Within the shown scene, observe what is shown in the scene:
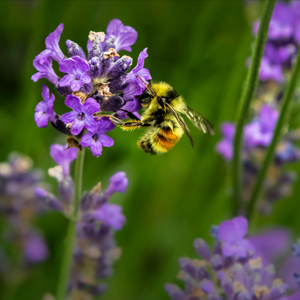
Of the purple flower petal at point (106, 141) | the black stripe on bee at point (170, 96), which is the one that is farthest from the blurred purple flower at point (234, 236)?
the black stripe on bee at point (170, 96)

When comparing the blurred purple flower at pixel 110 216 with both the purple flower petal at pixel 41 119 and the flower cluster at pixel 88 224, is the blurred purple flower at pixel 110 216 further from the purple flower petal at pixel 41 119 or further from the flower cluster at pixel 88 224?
the purple flower petal at pixel 41 119

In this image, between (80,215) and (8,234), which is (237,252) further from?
(8,234)

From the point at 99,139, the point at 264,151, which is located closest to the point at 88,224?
the point at 99,139

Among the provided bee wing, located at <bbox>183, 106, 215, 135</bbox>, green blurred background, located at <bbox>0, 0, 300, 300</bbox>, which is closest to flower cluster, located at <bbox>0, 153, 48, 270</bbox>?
green blurred background, located at <bbox>0, 0, 300, 300</bbox>

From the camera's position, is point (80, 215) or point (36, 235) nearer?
point (80, 215)

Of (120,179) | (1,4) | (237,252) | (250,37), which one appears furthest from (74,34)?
(237,252)

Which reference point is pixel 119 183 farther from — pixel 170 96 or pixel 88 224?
pixel 170 96

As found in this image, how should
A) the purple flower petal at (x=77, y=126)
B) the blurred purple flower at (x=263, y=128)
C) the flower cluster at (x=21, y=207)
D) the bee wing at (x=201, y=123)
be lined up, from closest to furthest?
the purple flower petal at (x=77, y=126) < the bee wing at (x=201, y=123) < the blurred purple flower at (x=263, y=128) < the flower cluster at (x=21, y=207)
